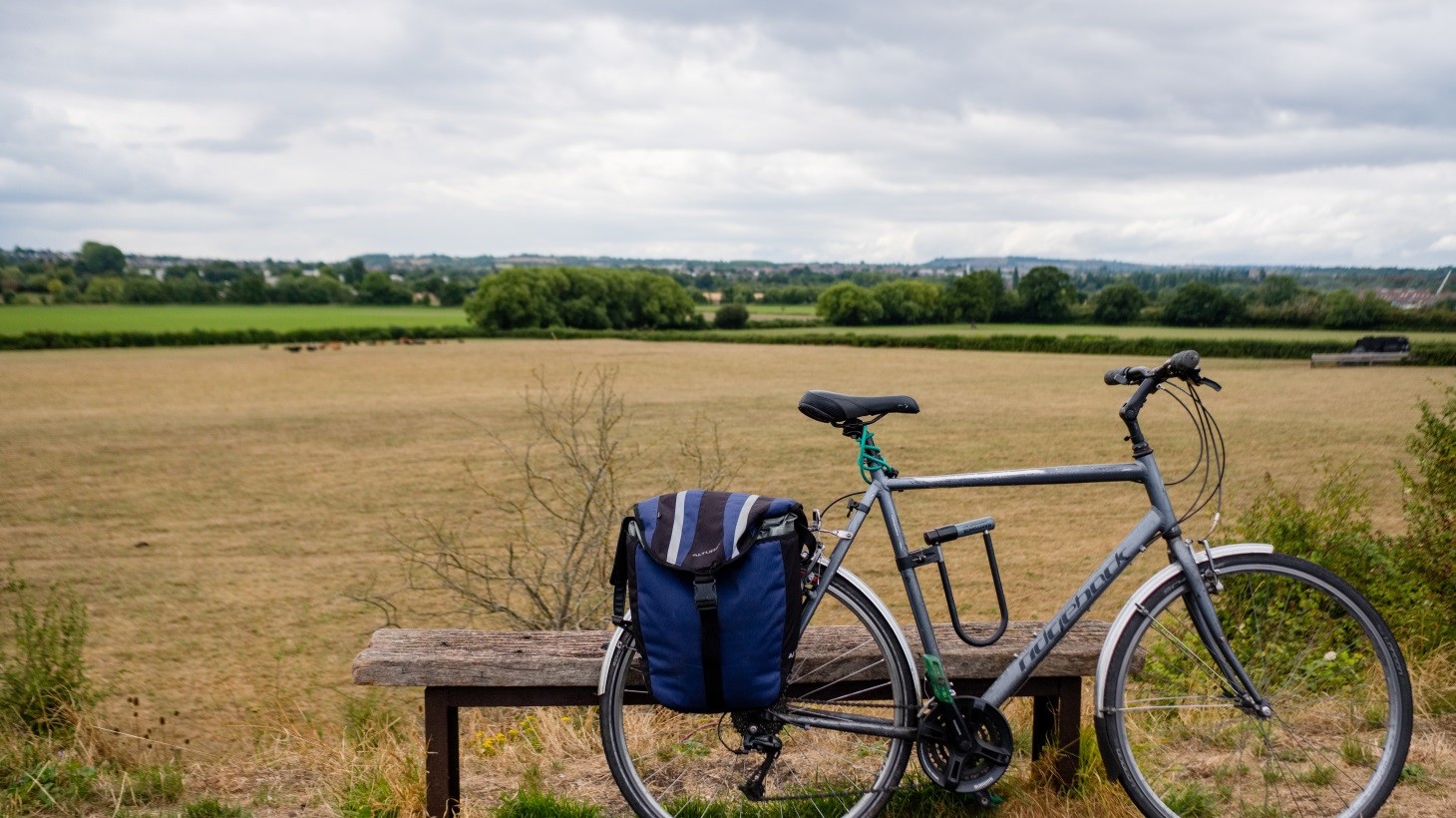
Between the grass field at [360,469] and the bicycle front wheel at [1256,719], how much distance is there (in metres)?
0.42

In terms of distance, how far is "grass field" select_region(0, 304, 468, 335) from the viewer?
7362 cm

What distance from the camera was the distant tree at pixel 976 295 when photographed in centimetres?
7800

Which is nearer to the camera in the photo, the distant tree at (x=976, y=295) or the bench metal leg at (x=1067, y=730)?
the bench metal leg at (x=1067, y=730)

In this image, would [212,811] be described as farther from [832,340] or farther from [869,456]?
[832,340]

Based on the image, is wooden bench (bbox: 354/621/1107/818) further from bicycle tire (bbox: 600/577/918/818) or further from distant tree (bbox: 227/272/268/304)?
distant tree (bbox: 227/272/268/304)

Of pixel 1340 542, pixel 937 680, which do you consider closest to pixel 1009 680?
pixel 937 680

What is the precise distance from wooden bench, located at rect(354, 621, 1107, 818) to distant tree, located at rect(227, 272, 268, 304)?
120211mm

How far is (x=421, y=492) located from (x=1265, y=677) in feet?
65.3

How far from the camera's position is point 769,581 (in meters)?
2.68

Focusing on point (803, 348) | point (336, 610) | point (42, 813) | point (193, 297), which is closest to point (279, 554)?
point (336, 610)

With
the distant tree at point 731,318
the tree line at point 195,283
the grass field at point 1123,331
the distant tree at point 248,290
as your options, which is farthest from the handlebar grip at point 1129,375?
the distant tree at point 248,290

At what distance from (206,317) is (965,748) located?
9623 cm

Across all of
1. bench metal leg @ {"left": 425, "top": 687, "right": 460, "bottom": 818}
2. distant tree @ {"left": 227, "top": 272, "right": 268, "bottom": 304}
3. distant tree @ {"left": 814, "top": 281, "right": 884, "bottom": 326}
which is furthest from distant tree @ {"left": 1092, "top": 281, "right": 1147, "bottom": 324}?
distant tree @ {"left": 227, "top": 272, "right": 268, "bottom": 304}

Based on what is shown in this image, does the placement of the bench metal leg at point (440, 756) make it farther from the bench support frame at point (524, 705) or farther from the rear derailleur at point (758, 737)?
the rear derailleur at point (758, 737)
